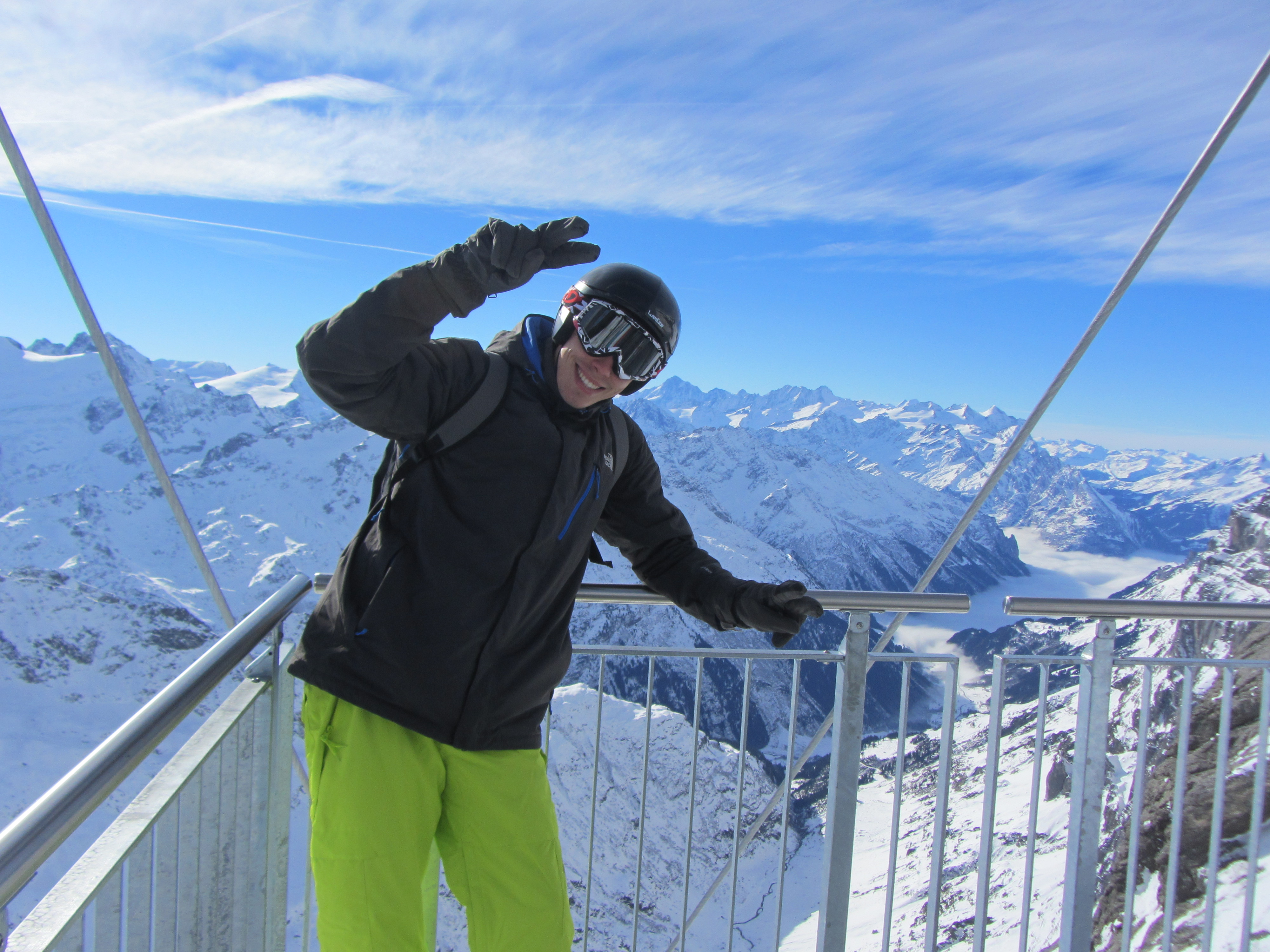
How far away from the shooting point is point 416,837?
1.62 meters

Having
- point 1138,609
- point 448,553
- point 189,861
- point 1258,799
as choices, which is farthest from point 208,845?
point 1258,799

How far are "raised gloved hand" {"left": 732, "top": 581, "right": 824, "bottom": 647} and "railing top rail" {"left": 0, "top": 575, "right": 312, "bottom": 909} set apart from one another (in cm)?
112

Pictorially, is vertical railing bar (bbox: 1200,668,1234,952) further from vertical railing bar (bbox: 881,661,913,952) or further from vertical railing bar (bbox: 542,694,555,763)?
vertical railing bar (bbox: 542,694,555,763)

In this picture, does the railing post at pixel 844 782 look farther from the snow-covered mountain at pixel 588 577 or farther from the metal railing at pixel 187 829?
the snow-covered mountain at pixel 588 577

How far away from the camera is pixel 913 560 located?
597 feet

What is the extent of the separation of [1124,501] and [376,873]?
212363 millimetres

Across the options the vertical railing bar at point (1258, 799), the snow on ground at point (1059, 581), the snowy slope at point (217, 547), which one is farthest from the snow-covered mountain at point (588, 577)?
the vertical railing bar at point (1258, 799)

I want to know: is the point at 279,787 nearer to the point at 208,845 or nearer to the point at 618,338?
the point at 208,845

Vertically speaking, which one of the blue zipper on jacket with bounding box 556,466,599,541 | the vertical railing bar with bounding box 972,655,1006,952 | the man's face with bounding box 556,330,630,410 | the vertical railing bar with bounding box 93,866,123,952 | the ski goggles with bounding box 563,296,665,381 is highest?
the ski goggles with bounding box 563,296,665,381

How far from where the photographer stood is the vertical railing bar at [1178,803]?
2.17 meters

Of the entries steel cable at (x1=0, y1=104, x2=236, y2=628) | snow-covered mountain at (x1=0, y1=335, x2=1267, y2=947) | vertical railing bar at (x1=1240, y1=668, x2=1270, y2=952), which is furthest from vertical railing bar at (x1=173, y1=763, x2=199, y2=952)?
snow-covered mountain at (x1=0, y1=335, x2=1267, y2=947)

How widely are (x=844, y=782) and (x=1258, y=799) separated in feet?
4.07

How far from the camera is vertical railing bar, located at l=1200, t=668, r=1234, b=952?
7.10ft

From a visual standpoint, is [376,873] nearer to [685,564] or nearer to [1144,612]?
[685,564]
